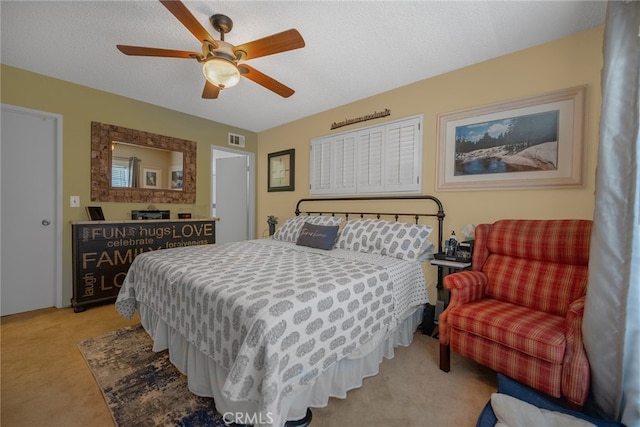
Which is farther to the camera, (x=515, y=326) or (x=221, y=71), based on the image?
(x=221, y=71)

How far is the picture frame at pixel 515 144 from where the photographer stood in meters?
2.00

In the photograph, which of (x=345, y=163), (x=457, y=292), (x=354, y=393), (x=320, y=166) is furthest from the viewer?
(x=320, y=166)

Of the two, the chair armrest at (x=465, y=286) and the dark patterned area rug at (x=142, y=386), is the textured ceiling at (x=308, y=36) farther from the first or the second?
the dark patterned area rug at (x=142, y=386)

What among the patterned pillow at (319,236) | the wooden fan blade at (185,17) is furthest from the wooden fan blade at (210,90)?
the patterned pillow at (319,236)

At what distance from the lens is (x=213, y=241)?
4.01 meters

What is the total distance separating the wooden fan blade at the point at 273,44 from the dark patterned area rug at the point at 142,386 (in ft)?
7.46

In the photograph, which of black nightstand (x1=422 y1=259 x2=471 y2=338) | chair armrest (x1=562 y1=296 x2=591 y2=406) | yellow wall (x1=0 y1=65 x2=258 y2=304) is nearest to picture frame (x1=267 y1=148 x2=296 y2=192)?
yellow wall (x1=0 y1=65 x2=258 y2=304)

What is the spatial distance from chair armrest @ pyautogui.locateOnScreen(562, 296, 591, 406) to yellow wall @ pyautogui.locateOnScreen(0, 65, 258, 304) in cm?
431

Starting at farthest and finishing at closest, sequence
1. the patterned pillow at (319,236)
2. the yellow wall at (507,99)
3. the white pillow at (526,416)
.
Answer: the patterned pillow at (319,236) → the yellow wall at (507,99) → the white pillow at (526,416)

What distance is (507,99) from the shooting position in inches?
89.4

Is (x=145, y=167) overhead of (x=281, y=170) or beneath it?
beneath

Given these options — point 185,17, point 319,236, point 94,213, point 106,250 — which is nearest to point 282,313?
point 319,236

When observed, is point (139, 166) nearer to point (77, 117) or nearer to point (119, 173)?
point (119, 173)

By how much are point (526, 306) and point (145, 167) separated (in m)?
4.38
